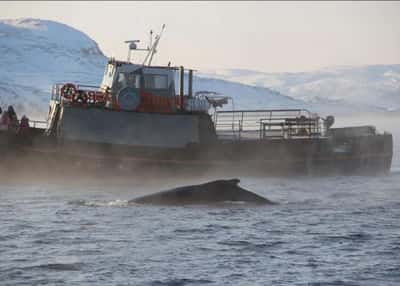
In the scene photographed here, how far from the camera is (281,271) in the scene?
2291cm

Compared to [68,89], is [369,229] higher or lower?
lower

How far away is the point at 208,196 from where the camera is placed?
33531 millimetres

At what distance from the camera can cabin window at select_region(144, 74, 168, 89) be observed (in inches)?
1762

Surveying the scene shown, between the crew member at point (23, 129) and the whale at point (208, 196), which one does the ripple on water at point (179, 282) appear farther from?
the crew member at point (23, 129)

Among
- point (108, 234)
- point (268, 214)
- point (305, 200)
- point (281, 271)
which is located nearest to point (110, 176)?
point (305, 200)

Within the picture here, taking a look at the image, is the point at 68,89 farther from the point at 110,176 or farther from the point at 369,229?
the point at 369,229

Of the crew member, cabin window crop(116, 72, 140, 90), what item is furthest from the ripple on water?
cabin window crop(116, 72, 140, 90)

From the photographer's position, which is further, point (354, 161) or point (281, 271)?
point (354, 161)

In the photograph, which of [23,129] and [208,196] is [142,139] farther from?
[208,196]

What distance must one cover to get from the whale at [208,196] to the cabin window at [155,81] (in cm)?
1201

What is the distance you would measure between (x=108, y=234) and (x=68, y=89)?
17452mm

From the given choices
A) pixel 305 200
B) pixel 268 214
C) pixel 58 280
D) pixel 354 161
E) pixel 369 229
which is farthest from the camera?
pixel 354 161

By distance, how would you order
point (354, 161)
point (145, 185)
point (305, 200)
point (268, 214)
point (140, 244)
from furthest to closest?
point (354, 161), point (145, 185), point (305, 200), point (268, 214), point (140, 244)

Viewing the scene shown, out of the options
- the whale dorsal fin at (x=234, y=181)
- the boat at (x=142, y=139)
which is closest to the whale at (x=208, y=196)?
the whale dorsal fin at (x=234, y=181)
